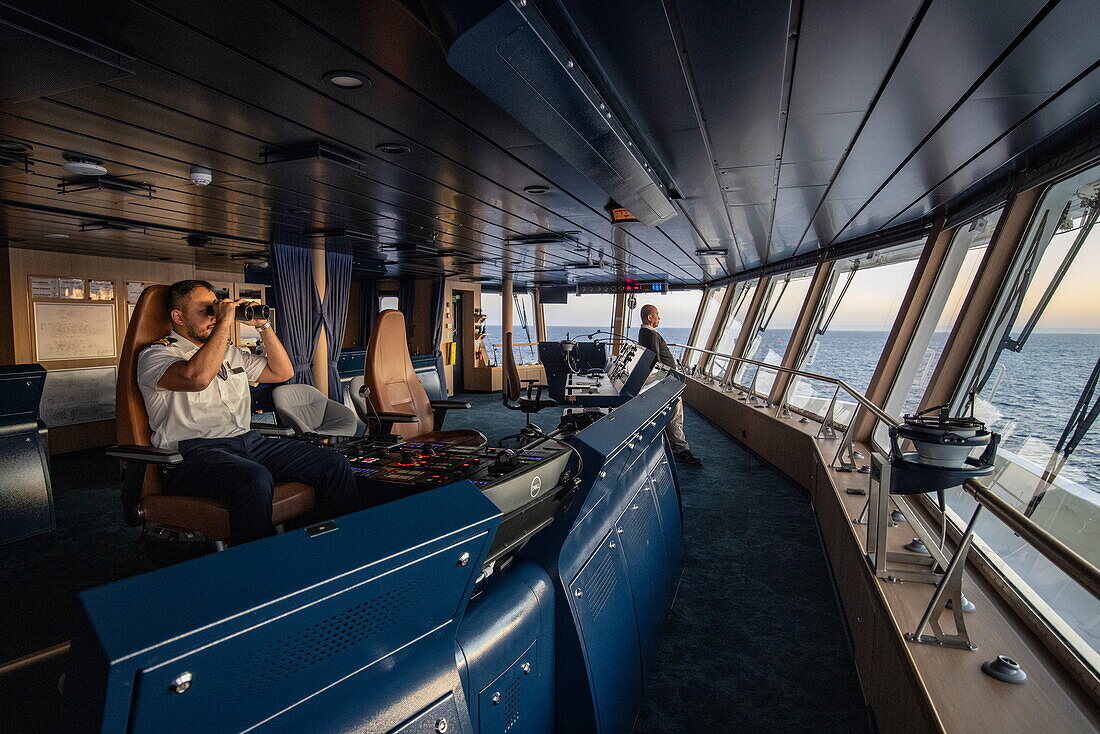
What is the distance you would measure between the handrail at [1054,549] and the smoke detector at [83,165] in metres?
4.80

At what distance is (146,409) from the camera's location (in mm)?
2676

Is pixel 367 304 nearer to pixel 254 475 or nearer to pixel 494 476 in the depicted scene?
pixel 254 475

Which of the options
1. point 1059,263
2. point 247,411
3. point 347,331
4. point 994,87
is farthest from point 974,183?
point 347,331

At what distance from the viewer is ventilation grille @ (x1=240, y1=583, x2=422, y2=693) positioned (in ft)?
2.57

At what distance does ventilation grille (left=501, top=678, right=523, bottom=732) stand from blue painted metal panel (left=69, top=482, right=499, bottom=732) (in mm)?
302

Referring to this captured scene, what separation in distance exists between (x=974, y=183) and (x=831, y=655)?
3061mm

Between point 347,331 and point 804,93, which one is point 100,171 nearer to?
point 804,93

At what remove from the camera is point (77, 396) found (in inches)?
295

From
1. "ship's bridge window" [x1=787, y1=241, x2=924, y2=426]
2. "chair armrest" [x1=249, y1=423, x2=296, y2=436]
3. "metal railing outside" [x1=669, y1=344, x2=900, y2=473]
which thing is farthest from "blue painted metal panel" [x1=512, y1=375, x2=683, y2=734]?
"ship's bridge window" [x1=787, y1=241, x2=924, y2=426]

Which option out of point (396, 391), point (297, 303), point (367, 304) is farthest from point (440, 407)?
point (367, 304)

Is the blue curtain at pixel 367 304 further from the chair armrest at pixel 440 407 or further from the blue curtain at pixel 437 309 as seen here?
the chair armrest at pixel 440 407

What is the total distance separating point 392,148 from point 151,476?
2146 millimetres

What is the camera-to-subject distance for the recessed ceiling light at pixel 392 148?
3.33 m

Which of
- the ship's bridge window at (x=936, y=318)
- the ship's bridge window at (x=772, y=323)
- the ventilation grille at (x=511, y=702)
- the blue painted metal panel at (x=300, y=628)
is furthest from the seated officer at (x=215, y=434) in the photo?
the ship's bridge window at (x=772, y=323)
